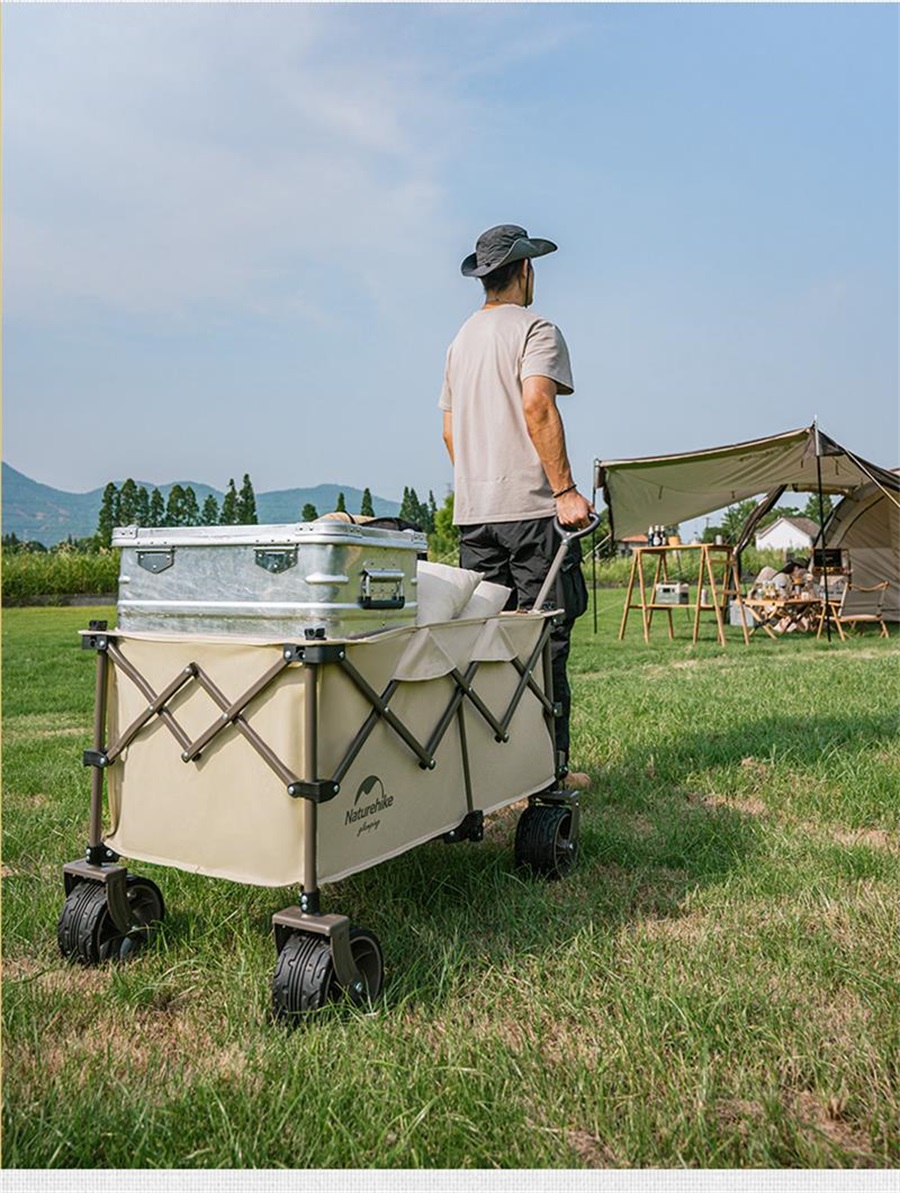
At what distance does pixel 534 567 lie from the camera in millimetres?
3375

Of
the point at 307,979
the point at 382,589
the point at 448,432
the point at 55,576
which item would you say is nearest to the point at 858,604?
the point at 448,432

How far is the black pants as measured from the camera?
3.33 m

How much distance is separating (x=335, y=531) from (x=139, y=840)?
93cm

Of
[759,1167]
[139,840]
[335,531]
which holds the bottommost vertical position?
[759,1167]

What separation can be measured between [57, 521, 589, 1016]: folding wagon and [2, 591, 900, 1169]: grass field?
0.52 ft

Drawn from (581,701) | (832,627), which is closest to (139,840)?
(581,701)

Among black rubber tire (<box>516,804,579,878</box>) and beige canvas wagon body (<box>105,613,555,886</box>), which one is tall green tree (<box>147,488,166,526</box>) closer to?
black rubber tire (<box>516,804,579,878</box>)

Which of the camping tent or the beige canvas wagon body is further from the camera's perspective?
the camping tent

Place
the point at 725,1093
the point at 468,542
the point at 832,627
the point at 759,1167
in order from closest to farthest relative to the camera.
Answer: the point at 759,1167
the point at 725,1093
the point at 468,542
the point at 832,627

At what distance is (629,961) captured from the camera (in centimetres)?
229

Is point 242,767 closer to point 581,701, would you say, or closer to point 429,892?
point 429,892

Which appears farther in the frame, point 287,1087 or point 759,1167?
point 287,1087

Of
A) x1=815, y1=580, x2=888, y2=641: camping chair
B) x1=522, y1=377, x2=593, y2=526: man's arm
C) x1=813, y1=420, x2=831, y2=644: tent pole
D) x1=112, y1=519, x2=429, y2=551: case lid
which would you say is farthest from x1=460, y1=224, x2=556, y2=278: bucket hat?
x1=815, y1=580, x2=888, y2=641: camping chair

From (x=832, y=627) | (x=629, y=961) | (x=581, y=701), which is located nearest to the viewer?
(x=629, y=961)
